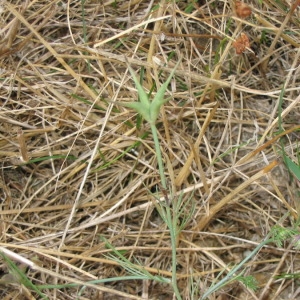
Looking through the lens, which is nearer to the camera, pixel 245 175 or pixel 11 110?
pixel 245 175

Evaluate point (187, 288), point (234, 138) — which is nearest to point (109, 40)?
point (234, 138)

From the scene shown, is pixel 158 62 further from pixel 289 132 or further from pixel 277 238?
pixel 277 238

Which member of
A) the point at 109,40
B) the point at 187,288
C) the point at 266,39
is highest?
the point at 109,40

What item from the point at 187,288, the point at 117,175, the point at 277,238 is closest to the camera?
Result: the point at 277,238

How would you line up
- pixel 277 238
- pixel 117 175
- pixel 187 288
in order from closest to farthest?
pixel 277 238, pixel 187 288, pixel 117 175

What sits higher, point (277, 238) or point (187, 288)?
point (277, 238)

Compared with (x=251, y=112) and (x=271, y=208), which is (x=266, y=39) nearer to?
(x=251, y=112)
